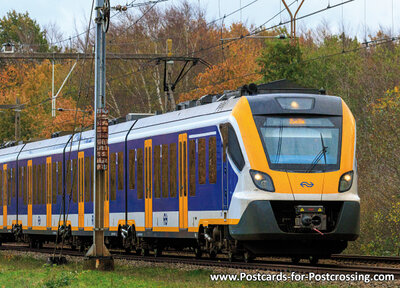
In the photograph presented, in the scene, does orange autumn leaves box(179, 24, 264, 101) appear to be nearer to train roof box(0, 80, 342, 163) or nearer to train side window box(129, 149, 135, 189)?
train roof box(0, 80, 342, 163)

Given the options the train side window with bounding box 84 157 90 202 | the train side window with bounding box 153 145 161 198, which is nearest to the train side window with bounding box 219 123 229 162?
the train side window with bounding box 153 145 161 198

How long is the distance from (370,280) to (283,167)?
3.08m

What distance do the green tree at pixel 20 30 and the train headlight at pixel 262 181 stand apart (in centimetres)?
8057

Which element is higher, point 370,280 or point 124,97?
point 124,97

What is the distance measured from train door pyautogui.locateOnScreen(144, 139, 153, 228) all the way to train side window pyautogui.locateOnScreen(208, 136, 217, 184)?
3.74 m

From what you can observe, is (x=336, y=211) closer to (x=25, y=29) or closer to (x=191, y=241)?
(x=191, y=241)

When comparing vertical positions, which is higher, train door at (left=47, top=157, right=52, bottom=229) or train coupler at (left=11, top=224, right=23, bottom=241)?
train door at (left=47, top=157, right=52, bottom=229)

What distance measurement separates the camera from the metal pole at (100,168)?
67.2ft

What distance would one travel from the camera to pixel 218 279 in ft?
56.1

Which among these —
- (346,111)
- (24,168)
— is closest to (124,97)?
(24,168)

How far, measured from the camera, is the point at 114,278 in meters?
18.3

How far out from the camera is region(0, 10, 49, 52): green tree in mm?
97438

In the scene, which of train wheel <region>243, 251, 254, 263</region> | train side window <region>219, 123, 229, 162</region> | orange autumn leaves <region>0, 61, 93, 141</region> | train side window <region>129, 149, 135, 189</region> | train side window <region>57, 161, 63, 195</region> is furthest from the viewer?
orange autumn leaves <region>0, 61, 93, 141</region>

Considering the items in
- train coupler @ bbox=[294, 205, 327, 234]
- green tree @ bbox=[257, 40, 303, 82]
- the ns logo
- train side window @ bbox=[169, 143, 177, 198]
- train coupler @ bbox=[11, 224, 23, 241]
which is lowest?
train coupler @ bbox=[11, 224, 23, 241]
